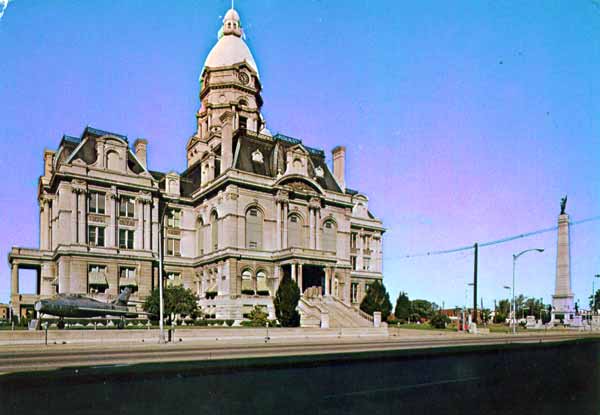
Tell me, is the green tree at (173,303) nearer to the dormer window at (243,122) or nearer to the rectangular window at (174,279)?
the rectangular window at (174,279)

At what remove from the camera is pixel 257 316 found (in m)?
44.6

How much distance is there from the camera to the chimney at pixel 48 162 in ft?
180

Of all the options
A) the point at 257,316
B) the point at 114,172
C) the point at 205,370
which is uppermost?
the point at 114,172

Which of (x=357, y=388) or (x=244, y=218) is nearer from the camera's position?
(x=357, y=388)

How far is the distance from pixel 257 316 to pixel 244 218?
12459mm

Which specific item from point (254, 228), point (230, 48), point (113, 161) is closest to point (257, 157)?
point (254, 228)

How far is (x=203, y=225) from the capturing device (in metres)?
57.1

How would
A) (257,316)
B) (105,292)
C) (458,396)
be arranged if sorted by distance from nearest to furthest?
(458,396), (257,316), (105,292)

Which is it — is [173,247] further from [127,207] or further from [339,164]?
[339,164]

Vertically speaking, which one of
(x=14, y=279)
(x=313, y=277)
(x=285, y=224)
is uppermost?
(x=285, y=224)

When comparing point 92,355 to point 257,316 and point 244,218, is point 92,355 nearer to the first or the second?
point 257,316

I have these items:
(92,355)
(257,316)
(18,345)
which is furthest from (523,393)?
(257,316)

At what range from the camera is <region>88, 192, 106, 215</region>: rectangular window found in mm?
49094

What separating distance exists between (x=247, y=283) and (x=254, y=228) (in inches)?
257
